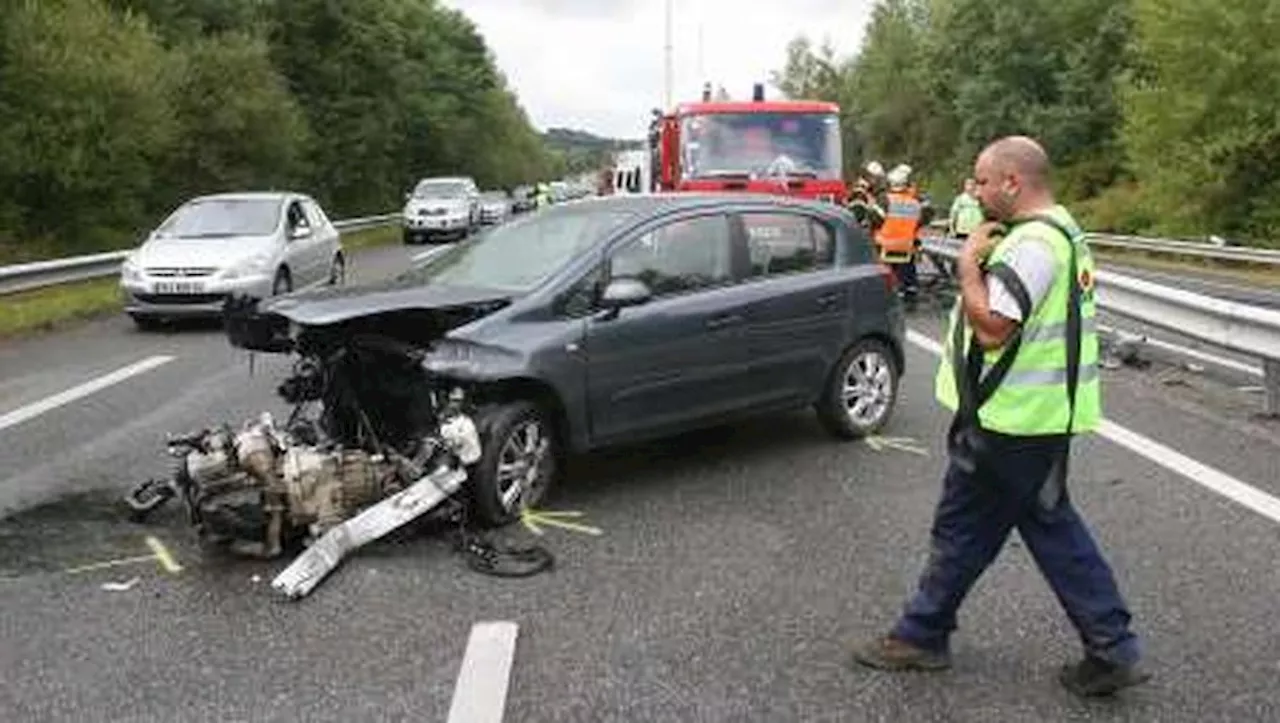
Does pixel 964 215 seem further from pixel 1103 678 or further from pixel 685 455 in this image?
pixel 1103 678

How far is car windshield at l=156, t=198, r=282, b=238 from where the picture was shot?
58.5 feet

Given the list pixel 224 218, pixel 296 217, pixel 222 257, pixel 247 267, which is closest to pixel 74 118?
pixel 296 217

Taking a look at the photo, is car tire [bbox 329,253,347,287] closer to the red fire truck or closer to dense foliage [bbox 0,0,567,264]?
the red fire truck

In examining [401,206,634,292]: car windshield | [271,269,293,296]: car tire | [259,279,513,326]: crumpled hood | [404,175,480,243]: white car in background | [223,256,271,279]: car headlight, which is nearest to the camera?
[259,279,513,326]: crumpled hood

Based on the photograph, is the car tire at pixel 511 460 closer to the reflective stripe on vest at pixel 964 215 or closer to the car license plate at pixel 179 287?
the car license plate at pixel 179 287

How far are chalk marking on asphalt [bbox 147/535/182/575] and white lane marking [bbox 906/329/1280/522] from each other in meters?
4.92

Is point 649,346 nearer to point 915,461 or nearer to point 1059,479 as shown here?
point 915,461

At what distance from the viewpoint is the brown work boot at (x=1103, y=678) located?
4973 mm

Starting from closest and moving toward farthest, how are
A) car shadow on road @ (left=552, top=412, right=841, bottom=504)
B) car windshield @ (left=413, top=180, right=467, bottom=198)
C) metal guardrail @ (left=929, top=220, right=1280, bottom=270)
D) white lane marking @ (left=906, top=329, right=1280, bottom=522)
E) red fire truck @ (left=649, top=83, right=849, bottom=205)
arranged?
1. white lane marking @ (left=906, top=329, right=1280, bottom=522)
2. car shadow on road @ (left=552, top=412, right=841, bottom=504)
3. red fire truck @ (left=649, top=83, right=849, bottom=205)
4. metal guardrail @ (left=929, top=220, right=1280, bottom=270)
5. car windshield @ (left=413, top=180, right=467, bottom=198)

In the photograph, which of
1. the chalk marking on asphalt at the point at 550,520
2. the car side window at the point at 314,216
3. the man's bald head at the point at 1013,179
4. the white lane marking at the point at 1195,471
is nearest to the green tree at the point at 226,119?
the car side window at the point at 314,216

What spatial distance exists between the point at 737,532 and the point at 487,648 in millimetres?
1928

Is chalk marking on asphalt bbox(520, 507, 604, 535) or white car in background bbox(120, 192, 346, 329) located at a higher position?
white car in background bbox(120, 192, 346, 329)

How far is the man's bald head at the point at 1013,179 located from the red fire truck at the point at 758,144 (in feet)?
47.2

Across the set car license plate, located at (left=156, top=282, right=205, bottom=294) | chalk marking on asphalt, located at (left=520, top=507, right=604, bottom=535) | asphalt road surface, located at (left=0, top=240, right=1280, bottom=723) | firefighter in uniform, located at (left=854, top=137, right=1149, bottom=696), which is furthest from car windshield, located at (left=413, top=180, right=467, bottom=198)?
firefighter in uniform, located at (left=854, top=137, right=1149, bottom=696)
